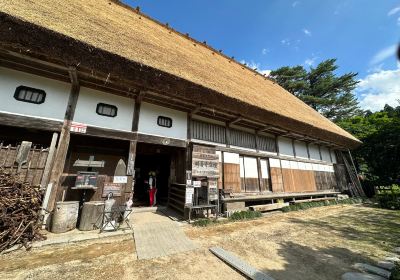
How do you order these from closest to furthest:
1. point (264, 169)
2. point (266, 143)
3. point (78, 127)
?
point (78, 127) < point (264, 169) < point (266, 143)

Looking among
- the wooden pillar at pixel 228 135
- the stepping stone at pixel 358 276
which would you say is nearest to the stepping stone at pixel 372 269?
the stepping stone at pixel 358 276

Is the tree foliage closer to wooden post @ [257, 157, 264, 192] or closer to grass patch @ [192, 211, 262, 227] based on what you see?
wooden post @ [257, 157, 264, 192]

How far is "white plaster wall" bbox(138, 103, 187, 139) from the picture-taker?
7.01 metres

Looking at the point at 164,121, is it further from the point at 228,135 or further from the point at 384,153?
the point at 384,153

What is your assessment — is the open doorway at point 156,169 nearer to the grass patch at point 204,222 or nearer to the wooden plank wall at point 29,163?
the grass patch at point 204,222

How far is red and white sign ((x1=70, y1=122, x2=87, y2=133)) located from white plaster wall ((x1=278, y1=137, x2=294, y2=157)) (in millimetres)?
9306

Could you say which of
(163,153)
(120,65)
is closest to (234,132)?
(163,153)

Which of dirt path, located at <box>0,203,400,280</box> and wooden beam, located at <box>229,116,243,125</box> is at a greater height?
wooden beam, located at <box>229,116,243,125</box>

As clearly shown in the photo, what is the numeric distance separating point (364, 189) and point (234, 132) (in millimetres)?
14523

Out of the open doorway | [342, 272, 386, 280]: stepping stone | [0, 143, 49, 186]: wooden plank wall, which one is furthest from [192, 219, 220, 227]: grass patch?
[0, 143, 49, 186]: wooden plank wall

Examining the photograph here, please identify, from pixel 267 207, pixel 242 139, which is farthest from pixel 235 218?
pixel 242 139

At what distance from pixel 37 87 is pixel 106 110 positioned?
1853 millimetres

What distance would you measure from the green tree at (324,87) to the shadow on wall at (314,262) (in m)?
24.4

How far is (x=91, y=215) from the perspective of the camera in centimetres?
508
